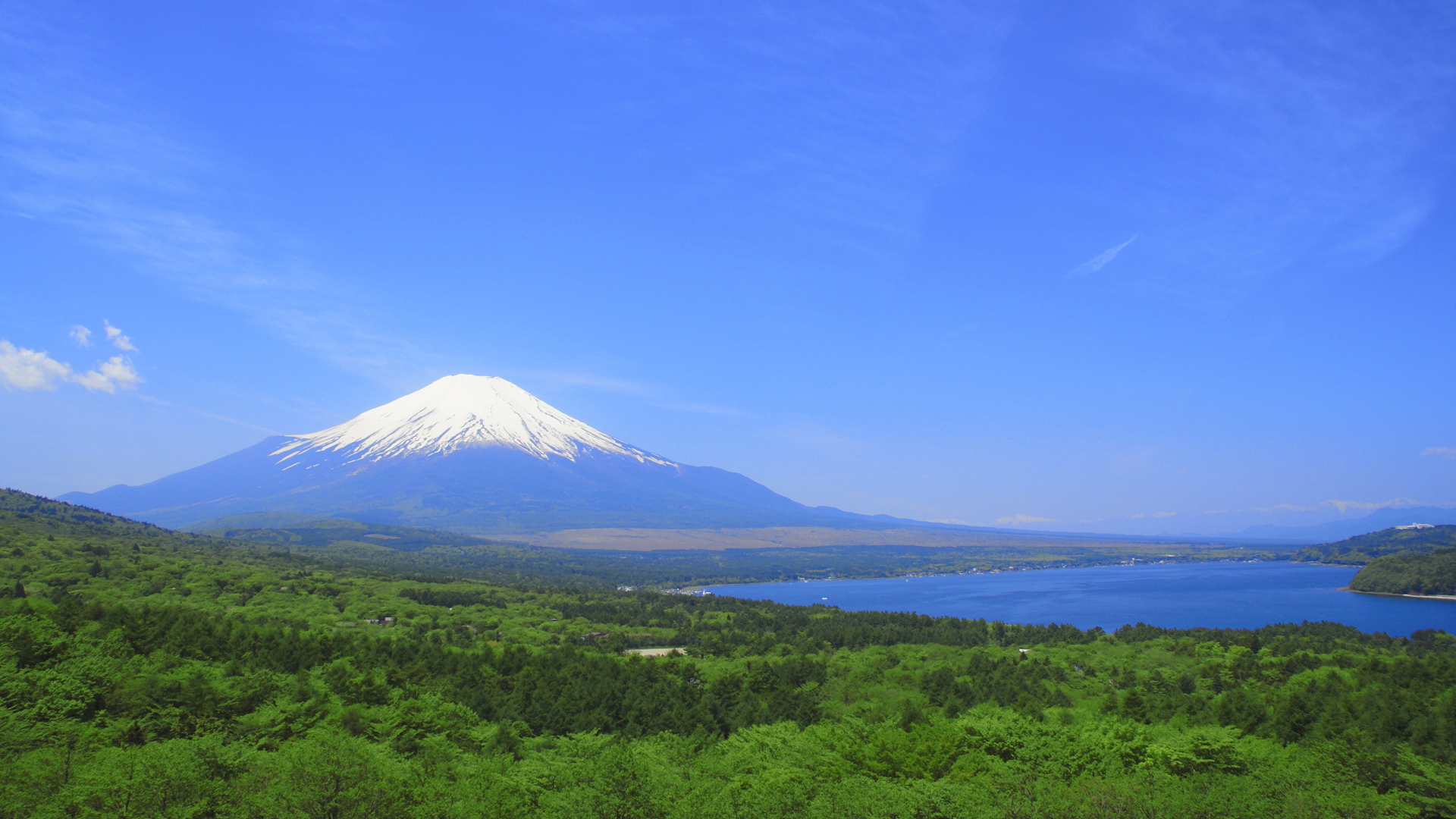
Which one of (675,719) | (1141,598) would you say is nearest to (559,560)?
(1141,598)

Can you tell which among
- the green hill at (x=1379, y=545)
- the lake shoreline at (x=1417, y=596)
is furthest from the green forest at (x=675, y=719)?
the green hill at (x=1379, y=545)

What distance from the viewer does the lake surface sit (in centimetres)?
8062

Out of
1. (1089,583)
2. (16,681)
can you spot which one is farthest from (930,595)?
(16,681)

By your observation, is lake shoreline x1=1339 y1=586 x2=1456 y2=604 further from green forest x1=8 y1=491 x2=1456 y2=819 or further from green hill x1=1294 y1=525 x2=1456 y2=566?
green forest x1=8 y1=491 x2=1456 y2=819

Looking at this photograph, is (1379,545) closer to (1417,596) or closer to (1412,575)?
(1412,575)

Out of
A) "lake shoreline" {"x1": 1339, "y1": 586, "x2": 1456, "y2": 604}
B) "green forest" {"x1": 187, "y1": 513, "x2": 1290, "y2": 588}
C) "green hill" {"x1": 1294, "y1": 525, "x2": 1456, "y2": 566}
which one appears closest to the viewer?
"lake shoreline" {"x1": 1339, "y1": 586, "x2": 1456, "y2": 604}

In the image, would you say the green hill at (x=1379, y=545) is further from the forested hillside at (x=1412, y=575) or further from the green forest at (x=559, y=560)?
the forested hillside at (x=1412, y=575)

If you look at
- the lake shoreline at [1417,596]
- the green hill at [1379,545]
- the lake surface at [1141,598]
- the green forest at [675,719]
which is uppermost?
the green hill at [1379,545]

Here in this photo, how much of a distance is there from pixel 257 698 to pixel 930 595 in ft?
331

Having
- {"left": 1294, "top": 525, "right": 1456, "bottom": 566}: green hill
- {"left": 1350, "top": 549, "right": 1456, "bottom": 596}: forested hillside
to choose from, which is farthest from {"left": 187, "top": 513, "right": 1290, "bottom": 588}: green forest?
{"left": 1350, "top": 549, "right": 1456, "bottom": 596}: forested hillside

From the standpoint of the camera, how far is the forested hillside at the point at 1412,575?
9656 centimetres

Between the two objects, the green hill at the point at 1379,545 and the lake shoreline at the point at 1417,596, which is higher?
the green hill at the point at 1379,545

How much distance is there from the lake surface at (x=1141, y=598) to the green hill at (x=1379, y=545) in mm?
7450

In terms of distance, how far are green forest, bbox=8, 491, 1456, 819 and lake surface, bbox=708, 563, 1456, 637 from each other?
28.7 m
